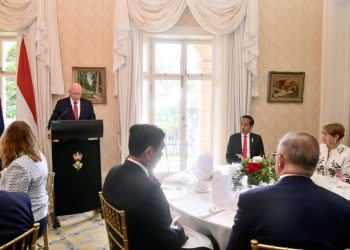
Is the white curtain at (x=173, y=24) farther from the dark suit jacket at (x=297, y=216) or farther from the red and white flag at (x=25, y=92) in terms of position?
the dark suit jacket at (x=297, y=216)

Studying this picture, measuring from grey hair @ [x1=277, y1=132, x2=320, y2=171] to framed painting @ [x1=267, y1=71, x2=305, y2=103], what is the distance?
13.7ft

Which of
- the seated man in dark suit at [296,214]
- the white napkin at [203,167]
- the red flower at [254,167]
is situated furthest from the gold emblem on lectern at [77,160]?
the seated man in dark suit at [296,214]

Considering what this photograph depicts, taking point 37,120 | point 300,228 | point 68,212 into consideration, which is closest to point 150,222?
point 300,228

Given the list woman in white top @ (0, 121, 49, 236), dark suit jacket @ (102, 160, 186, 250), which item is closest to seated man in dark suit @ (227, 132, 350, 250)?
dark suit jacket @ (102, 160, 186, 250)

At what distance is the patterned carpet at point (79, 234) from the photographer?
346 cm

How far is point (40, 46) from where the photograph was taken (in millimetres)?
4957

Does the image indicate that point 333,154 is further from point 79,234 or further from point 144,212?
point 79,234

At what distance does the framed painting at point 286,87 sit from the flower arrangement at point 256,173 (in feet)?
10.8

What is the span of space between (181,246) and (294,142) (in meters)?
0.90

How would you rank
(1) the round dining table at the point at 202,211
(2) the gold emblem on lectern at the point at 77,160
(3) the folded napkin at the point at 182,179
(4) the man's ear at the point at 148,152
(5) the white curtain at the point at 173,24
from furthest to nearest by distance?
(5) the white curtain at the point at 173,24 → (2) the gold emblem on lectern at the point at 77,160 → (3) the folded napkin at the point at 182,179 → (1) the round dining table at the point at 202,211 → (4) the man's ear at the point at 148,152

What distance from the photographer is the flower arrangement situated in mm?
2477

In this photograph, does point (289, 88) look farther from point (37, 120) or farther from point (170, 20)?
point (37, 120)

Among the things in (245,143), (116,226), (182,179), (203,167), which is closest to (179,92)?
(245,143)

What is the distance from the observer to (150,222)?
1.73m
